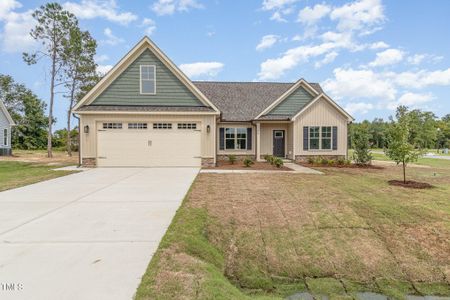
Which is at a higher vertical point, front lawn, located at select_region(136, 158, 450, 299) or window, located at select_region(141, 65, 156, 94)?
window, located at select_region(141, 65, 156, 94)

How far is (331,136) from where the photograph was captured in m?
18.1

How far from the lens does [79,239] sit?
467 centimetres

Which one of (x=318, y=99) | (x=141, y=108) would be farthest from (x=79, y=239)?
(x=318, y=99)

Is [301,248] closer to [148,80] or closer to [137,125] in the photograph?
[137,125]

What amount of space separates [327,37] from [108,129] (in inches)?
602

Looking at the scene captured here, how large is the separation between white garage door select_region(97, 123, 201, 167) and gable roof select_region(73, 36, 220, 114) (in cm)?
166

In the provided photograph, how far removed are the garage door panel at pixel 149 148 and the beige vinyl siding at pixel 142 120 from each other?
295 mm

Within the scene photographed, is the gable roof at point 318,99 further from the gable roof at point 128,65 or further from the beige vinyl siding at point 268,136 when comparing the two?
the gable roof at point 128,65

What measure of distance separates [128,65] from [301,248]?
13.8 m

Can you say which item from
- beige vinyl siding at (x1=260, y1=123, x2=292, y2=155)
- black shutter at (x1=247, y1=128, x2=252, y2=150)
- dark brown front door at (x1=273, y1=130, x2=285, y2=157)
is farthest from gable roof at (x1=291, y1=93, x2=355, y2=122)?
black shutter at (x1=247, y1=128, x2=252, y2=150)

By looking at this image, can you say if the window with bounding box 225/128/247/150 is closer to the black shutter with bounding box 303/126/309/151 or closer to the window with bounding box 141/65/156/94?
the black shutter with bounding box 303/126/309/151

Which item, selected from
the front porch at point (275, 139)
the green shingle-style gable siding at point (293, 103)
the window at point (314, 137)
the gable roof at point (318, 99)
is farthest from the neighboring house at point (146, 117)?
the window at point (314, 137)

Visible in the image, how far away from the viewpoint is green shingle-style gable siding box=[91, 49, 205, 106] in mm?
15578

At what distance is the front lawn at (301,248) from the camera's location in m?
3.98
